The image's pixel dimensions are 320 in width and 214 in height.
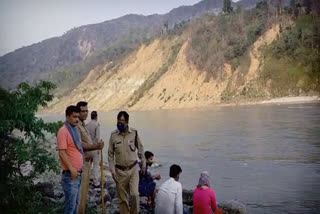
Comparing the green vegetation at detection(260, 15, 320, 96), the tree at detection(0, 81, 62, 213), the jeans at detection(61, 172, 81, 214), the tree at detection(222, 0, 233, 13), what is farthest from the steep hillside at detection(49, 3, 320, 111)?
the jeans at detection(61, 172, 81, 214)

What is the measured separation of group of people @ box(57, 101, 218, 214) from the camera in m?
5.69

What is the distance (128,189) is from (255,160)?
41.6 feet

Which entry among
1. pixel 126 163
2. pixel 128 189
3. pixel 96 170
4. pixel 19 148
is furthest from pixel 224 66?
pixel 19 148

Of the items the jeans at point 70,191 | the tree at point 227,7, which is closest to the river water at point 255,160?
the jeans at point 70,191

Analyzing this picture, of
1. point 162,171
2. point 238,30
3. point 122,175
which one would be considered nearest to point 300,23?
point 238,30

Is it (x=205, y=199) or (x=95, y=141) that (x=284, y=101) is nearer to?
Result: (x=95, y=141)

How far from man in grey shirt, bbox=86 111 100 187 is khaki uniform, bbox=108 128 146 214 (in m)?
2.14

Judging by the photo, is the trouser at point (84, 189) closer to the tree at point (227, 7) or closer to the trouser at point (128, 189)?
the trouser at point (128, 189)

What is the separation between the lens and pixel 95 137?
29.8 ft

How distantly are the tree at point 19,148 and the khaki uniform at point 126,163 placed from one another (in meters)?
0.97

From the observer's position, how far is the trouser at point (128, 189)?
267 inches

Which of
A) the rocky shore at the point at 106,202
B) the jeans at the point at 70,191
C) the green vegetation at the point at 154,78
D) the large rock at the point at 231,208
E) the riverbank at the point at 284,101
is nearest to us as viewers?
the jeans at the point at 70,191

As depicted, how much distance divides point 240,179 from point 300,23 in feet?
207

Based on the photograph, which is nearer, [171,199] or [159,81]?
[171,199]
